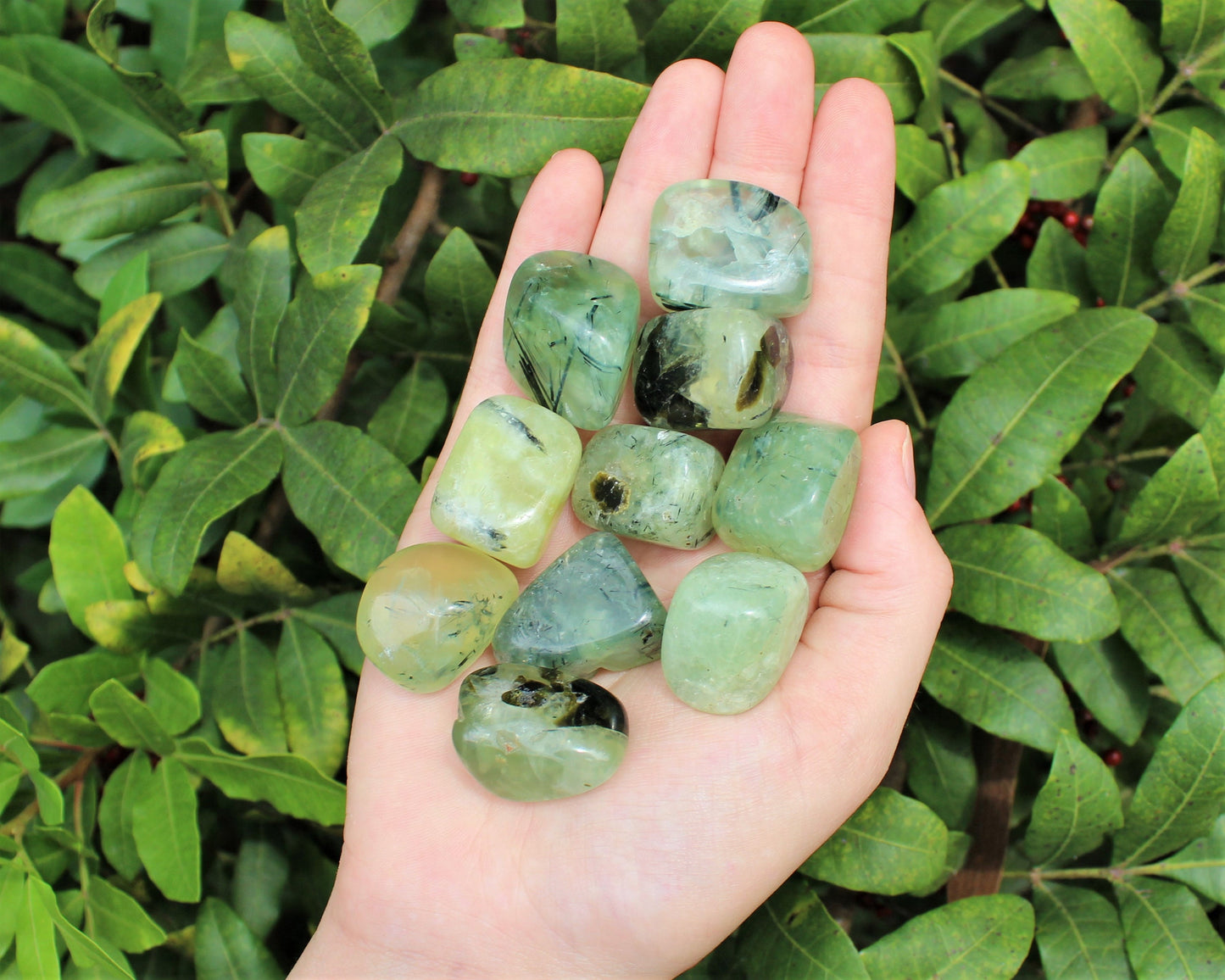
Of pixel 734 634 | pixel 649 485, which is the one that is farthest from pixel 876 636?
pixel 649 485

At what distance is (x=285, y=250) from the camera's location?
145 centimetres

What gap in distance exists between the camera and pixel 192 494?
1.37m

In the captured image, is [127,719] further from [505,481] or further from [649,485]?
[649,485]

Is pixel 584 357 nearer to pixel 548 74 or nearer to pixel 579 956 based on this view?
pixel 548 74

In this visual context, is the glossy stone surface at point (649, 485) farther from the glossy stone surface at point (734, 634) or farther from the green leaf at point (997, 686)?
the green leaf at point (997, 686)

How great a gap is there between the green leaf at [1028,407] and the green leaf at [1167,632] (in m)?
0.23

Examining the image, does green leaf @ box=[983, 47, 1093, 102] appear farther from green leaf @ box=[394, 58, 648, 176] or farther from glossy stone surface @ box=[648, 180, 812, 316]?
green leaf @ box=[394, 58, 648, 176]

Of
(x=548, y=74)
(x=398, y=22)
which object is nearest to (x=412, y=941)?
(x=548, y=74)

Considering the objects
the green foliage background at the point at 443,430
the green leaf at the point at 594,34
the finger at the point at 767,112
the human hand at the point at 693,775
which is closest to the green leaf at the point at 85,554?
the green foliage background at the point at 443,430

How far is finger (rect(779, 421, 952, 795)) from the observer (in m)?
1.21

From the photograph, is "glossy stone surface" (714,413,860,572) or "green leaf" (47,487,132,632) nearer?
"glossy stone surface" (714,413,860,572)

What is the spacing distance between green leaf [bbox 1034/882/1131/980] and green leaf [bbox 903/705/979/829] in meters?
0.16

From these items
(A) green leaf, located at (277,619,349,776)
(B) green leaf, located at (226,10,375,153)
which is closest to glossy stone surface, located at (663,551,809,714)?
(A) green leaf, located at (277,619,349,776)

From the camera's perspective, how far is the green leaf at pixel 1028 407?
1.35 meters
